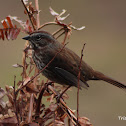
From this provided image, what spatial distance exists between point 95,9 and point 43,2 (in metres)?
1.78

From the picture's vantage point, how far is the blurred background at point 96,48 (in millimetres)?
7469

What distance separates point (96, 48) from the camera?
9742 millimetres

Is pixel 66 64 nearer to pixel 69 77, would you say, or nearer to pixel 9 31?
pixel 69 77

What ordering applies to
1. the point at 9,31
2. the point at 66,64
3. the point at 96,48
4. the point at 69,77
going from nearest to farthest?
the point at 9,31 → the point at 69,77 → the point at 66,64 → the point at 96,48

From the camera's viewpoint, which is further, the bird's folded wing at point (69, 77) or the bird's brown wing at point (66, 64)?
the bird's brown wing at point (66, 64)

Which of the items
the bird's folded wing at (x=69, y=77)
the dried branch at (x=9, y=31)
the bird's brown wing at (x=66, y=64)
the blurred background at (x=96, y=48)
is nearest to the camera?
the dried branch at (x=9, y=31)

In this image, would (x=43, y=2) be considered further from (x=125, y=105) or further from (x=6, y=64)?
(x=125, y=105)

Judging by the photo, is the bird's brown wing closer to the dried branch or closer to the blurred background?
the dried branch

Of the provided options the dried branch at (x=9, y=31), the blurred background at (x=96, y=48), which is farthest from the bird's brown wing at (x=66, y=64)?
the blurred background at (x=96, y=48)

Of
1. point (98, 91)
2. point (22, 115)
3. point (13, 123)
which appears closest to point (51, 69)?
point (22, 115)

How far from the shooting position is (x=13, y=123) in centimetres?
209

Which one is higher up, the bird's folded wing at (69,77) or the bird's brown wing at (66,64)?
the bird's brown wing at (66,64)

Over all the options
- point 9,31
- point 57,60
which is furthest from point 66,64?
point 9,31

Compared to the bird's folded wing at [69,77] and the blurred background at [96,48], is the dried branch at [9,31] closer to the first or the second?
the bird's folded wing at [69,77]
